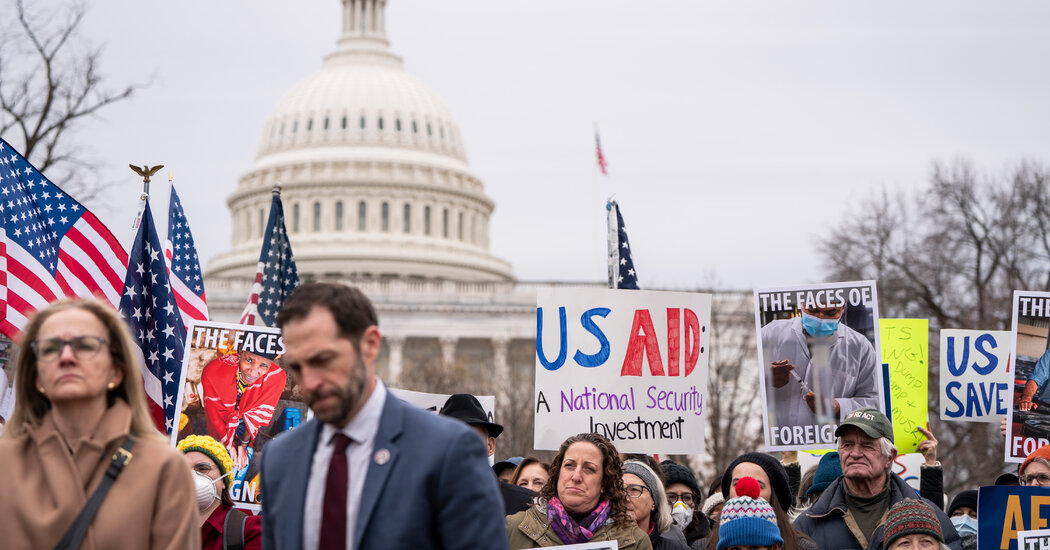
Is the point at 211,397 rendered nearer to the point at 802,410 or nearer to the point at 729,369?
the point at 802,410

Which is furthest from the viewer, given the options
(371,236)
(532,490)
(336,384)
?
(371,236)

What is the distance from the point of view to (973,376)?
12.5 metres

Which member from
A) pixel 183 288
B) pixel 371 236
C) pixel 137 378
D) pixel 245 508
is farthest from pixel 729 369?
pixel 371 236

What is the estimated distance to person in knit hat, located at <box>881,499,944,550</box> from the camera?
7.25m

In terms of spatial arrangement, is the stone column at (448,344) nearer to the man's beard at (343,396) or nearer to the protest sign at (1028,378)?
the protest sign at (1028,378)

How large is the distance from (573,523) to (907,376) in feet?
18.7

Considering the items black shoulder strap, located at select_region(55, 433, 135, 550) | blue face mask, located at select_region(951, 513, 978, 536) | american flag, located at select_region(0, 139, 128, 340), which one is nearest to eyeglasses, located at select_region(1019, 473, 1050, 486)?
blue face mask, located at select_region(951, 513, 978, 536)

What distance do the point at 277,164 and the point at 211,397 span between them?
9825 centimetres

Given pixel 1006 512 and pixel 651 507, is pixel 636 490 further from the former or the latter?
pixel 1006 512

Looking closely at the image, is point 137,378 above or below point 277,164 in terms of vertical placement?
below

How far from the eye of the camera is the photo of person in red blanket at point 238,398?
377 inches

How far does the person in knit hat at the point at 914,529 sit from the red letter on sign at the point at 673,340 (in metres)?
3.19

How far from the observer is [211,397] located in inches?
376

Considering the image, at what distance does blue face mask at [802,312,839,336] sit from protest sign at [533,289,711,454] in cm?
64
